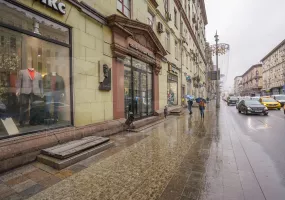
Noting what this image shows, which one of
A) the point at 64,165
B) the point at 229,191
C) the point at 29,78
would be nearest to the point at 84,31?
the point at 29,78

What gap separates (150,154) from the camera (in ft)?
15.3

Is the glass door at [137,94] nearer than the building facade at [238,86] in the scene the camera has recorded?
Yes

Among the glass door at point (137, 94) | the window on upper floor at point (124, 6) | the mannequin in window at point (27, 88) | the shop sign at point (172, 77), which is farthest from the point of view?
the shop sign at point (172, 77)

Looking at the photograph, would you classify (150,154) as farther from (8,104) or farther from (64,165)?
(8,104)

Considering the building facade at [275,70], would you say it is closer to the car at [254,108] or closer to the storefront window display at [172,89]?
the car at [254,108]

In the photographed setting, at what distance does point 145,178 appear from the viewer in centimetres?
328

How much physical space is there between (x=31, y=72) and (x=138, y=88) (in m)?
5.95

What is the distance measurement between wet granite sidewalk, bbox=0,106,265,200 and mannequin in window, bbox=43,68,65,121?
78.6 inches

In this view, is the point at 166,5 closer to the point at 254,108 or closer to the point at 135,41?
the point at 135,41

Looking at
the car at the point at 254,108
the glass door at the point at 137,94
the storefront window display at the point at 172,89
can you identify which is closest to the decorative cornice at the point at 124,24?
the glass door at the point at 137,94

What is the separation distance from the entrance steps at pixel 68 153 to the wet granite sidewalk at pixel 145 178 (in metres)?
0.16

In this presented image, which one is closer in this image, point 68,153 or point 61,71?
point 68,153

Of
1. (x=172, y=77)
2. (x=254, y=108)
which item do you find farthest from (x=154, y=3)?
(x=254, y=108)

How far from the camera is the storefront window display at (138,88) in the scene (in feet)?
28.7
